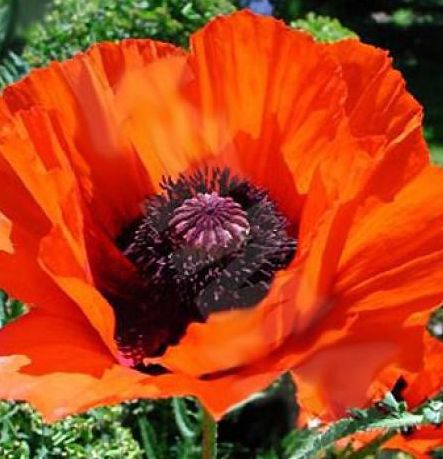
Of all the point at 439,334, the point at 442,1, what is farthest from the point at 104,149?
the point at 442,1

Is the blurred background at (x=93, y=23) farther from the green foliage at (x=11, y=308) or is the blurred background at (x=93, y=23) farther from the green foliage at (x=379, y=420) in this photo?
the green foliage at (x=379, y=420)

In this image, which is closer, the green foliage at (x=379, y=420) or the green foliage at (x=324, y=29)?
the green foliage at (x=379, y=420)

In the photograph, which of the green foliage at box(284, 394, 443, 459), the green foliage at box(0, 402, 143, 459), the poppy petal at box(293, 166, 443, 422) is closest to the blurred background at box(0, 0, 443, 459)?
the green foliage at box(0, 402, 143, 459)

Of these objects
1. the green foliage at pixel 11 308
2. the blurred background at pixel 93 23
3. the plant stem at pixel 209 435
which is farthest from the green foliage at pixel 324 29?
the plant stem at pixel 209 435

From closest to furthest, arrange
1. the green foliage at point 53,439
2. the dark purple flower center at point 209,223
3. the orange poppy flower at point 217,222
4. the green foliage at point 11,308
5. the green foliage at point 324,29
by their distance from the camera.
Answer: the orange poppy flower at point 217,222
the dark purple flower center at point 209,223
the green foliage at point 53,439
the green foliage at point 11,308
the green foliage at point 324,29

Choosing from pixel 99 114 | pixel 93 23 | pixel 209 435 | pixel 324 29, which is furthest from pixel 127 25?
pixel 209 435

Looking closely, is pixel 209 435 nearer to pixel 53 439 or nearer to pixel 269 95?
pixel 269 95

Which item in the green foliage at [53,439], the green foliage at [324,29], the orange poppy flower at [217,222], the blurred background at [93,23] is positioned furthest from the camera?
the green foliage at [324,29]
